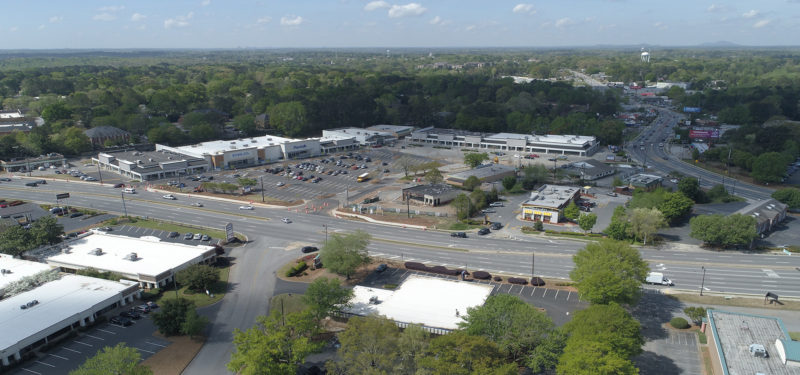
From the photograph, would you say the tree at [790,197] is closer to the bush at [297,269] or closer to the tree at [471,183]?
the tree at [471,183]

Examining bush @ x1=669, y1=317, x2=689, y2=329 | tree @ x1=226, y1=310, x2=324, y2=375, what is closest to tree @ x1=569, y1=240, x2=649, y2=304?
bush @ x1=669, y1=317, x2=689, y2=329

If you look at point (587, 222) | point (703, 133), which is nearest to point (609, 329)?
point (587, 222)

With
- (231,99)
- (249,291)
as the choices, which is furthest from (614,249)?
(231,99)

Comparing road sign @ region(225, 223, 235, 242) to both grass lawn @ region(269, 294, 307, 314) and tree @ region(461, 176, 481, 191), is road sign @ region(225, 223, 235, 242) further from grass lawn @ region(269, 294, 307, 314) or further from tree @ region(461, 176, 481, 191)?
tree @ region(461, 176, 481, 191)

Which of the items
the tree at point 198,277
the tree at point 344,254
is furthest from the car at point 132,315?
the tree at point 344,254

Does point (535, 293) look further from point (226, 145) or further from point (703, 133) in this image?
point (703, 133)

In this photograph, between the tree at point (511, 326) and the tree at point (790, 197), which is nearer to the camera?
the tree at point (511, 326)
